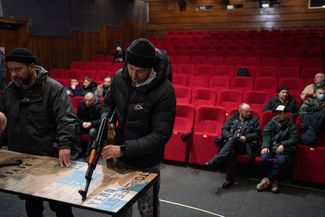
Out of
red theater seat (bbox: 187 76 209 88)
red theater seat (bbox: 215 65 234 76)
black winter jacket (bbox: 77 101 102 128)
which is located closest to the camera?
black winter jacket (bbox: 77 101 102 128)

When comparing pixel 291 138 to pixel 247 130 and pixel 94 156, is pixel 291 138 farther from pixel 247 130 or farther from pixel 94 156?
pixel 94 156

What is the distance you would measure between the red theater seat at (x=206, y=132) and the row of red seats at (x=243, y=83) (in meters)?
1.35

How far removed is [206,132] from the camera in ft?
13.2

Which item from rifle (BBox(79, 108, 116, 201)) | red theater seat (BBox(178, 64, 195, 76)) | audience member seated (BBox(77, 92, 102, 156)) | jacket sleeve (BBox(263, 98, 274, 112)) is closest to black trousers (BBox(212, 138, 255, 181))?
jacket sleeve (BBox(263, 98, 274, 112))

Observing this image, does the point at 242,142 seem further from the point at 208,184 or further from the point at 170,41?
the point at 170,41

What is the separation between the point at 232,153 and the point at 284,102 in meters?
1.32

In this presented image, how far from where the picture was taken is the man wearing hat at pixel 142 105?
153 cm

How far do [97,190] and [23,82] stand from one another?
787 millimetres

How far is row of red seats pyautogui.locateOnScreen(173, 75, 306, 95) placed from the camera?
5.22m

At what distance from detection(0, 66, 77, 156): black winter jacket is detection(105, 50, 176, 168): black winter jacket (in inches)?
14.7

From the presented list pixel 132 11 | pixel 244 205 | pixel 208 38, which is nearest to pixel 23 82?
pixel 244 205

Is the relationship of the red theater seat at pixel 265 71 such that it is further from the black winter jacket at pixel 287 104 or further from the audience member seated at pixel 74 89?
the audience member seated at pixel 74 89

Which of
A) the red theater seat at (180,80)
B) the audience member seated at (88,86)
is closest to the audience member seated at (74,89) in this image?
the audience member seated at (88,86)

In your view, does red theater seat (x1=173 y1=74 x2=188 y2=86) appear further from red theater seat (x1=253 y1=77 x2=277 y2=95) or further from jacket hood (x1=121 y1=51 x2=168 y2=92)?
jacket hood (x1=121 y1=51 x2=168 y2=92)
